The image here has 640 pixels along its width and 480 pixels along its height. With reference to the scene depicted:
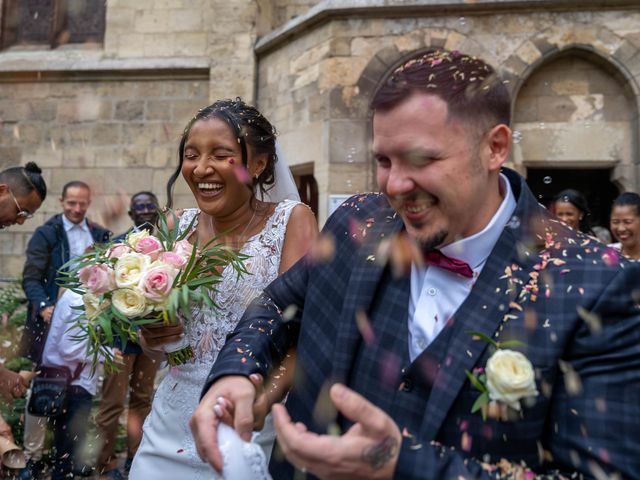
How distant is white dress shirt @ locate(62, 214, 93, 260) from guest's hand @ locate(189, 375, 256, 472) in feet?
15.4

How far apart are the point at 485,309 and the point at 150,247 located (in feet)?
4.95

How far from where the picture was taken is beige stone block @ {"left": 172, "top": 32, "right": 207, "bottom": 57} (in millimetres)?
10195

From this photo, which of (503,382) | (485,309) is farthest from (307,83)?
(503,382)

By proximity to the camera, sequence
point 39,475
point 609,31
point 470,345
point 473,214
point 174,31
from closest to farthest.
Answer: point 470,345 < point 473,214 < point 39,475 < point 609,31 < point 174,31

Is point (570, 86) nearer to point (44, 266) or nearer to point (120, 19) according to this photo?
point (44, 266)

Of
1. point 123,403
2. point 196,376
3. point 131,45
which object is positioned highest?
point 131,45

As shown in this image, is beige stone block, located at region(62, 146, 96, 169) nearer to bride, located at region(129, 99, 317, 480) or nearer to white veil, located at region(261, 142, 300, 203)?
white veil, located at region(261, 142, 300, 203)

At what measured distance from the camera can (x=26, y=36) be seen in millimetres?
11297

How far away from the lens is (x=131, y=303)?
234 centimetres

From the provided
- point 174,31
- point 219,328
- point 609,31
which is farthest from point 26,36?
point 219,328

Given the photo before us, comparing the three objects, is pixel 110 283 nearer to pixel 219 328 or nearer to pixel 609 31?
pixel 219 328

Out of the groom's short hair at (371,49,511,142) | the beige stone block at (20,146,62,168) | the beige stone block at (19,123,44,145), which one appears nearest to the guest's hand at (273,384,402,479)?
the groom's short hair at (371,49,511,142)

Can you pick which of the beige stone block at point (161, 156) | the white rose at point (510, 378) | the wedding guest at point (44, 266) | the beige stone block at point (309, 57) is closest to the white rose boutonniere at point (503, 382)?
the white rose at point (510, 378)

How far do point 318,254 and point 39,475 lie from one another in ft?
13.6
